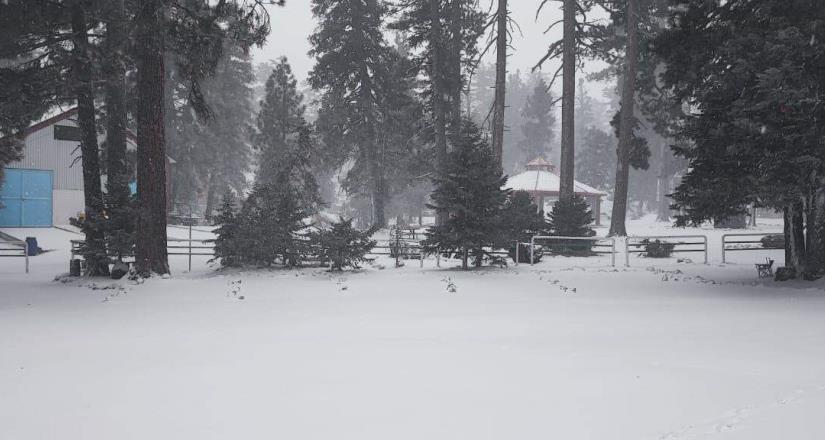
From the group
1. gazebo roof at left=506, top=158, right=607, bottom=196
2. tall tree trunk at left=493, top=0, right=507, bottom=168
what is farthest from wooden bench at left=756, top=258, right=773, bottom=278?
gazebo roof at left=506, top=158, right=607, bottom=196

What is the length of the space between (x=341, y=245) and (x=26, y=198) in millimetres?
22436

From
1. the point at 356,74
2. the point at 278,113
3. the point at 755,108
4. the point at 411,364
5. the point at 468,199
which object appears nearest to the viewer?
the point at 411,364

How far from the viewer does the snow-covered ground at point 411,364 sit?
4434 millimetres

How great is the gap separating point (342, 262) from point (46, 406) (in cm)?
1037

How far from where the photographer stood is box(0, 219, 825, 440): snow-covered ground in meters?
4.43

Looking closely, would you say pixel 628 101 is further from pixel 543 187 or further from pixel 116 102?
pixel 116 102

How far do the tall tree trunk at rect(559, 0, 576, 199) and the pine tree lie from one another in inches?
335

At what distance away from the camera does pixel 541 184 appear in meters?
45.6

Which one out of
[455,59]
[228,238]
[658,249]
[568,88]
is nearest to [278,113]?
[455,59]

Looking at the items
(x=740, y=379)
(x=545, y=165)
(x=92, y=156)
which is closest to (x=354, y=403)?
(x=740, y=379)

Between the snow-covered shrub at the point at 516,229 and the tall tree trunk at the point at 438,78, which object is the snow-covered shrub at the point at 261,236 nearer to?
the snow-covered shrub at the point at 516,229

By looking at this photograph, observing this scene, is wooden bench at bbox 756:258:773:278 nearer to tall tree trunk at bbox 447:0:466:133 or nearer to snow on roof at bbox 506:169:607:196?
tall tree trunk at bbox 447:0:466:133

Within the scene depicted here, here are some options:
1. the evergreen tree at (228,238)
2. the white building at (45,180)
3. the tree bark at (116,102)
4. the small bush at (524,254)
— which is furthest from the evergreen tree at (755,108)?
the white building at (45,180)

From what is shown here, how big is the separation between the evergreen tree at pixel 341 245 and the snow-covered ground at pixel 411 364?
3.26m
